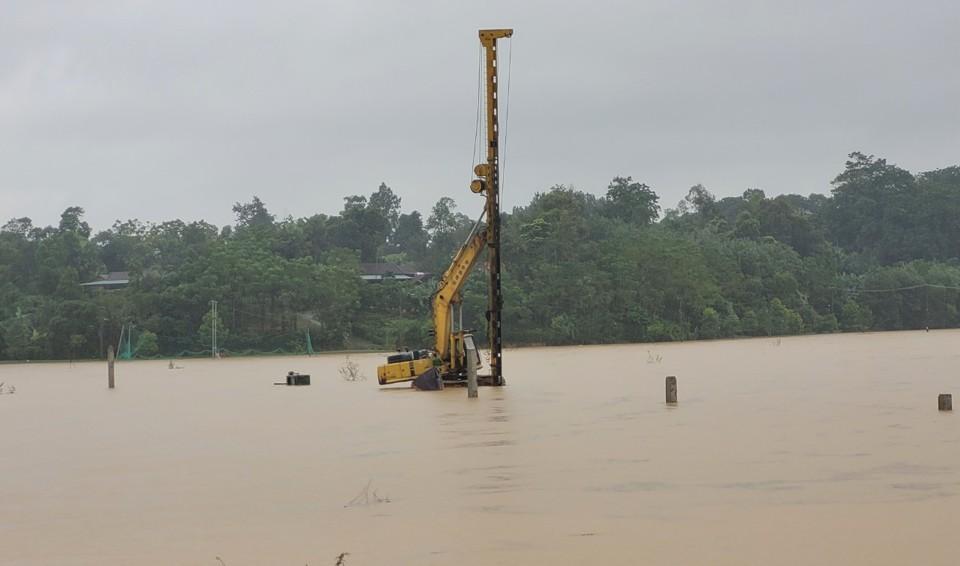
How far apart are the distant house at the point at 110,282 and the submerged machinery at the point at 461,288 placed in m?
60.9

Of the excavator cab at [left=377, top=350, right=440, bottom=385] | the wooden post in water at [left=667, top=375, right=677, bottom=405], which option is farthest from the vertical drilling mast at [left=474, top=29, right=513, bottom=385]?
the wooden post in water at [left=667, top=375, right=677, bottom=405]

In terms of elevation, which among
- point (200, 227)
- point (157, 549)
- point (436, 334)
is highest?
point (200, 227)

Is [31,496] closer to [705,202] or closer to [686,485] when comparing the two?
[686,485]

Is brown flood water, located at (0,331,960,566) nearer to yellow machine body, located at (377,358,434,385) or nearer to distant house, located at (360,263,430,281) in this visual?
yellow machine body, located at (377,358,434,385)

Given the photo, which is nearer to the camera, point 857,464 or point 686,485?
point 686,485

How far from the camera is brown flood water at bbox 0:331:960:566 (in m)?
10.1

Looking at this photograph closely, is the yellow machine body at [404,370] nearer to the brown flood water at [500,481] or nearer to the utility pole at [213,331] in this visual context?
the brown flood water at [500,481]

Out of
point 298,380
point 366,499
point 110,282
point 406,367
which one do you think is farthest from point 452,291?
point 110,282

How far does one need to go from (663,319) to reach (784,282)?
13.2 m

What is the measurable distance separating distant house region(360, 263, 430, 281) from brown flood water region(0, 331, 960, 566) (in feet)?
220

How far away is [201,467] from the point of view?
16250 millimetres

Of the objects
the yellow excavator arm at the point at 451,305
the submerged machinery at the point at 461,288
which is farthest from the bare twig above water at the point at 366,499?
the yellow excavator arm at the point at 451,305

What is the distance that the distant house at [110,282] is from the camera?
3556 inches

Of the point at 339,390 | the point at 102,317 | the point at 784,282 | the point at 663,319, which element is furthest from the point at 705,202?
the point at 339,390
